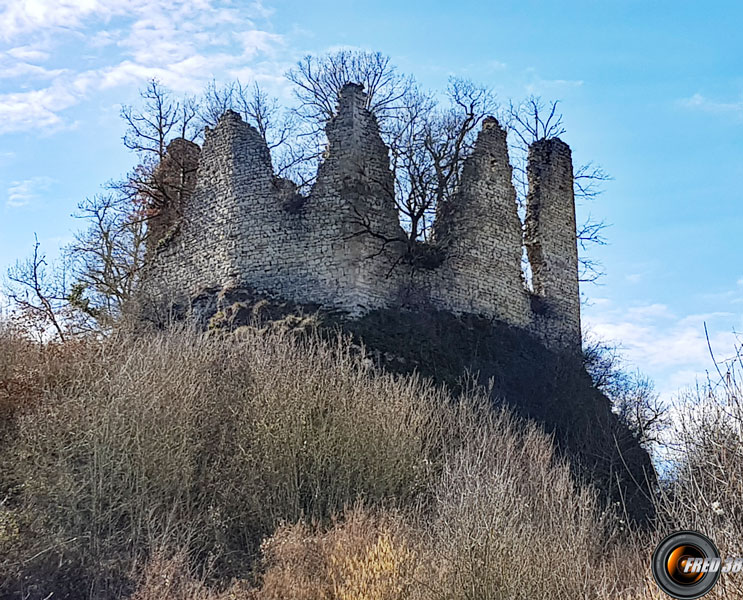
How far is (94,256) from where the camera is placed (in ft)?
71.3

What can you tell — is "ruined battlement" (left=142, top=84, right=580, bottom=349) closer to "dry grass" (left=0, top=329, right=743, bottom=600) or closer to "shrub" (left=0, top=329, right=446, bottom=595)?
"dry grass" (left=0, top=329, right=743, bottom=600)

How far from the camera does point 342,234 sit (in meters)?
16.9

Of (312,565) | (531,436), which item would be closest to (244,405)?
(312,565)

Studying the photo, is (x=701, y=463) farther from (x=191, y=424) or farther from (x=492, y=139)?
(x=492, y=139)

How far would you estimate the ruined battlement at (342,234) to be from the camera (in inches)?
666

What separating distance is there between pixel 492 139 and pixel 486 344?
5033 millimetres
